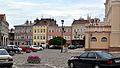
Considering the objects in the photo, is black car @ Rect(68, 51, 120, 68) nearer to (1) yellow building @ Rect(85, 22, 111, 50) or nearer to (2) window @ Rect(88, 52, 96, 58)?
(2) window @ Rect(88, 52, 96, 58)

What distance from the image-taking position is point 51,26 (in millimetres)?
167750

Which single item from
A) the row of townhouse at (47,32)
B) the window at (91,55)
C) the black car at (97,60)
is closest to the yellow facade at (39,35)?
the row of townhouse at (47,32)

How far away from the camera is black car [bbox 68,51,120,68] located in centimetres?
2469

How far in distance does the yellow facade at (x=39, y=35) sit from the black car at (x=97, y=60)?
457 ft

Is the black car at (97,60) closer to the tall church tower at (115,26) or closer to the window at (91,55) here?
the window at (91,55)

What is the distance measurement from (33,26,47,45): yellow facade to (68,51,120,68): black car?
13921 centimetres

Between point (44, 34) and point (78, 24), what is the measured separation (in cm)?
1615

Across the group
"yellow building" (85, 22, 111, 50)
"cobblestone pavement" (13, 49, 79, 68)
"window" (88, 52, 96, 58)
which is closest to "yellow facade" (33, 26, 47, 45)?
"yellow building" (85, 22, 111, 50)

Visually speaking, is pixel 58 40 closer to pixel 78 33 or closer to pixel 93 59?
pixel 78 33

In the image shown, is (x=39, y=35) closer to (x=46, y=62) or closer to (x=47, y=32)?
(x=47, y=32)

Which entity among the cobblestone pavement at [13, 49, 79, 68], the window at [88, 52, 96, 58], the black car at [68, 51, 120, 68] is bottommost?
the cobblestone pavement at [13, 49, 79, 68]

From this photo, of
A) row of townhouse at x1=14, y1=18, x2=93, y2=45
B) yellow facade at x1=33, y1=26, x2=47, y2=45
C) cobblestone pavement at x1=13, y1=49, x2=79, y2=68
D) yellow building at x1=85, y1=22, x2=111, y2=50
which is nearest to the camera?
cobblestone pavement at x1=13, y1=49, x2=79, y2=68

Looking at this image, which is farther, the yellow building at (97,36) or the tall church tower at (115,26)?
the yellow building at (97,36)

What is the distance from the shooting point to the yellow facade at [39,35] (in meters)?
168
